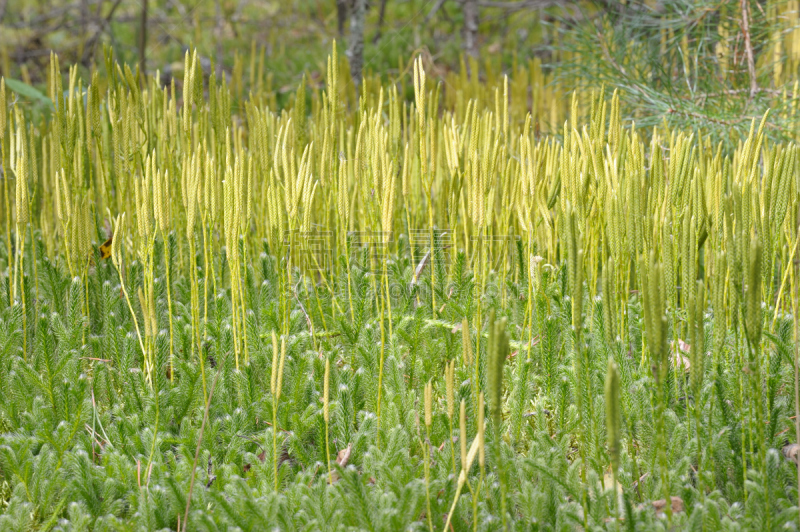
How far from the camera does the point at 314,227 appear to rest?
218 cm

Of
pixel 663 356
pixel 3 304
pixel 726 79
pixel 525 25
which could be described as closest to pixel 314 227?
→ pixel 3 304

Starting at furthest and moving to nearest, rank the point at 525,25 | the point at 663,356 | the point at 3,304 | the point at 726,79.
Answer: the point at 525,25
the point at 726,79
the point at 3,304
the point at 663,356

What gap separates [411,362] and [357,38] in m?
2.64

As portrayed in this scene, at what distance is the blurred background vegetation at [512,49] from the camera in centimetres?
247

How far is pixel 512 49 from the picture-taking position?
20.4 ft

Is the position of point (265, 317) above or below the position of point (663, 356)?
below

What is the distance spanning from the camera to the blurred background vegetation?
2.47 meters

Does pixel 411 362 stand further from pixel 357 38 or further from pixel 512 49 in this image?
pixel 512 49

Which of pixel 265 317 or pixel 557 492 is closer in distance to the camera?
pixel 557 492

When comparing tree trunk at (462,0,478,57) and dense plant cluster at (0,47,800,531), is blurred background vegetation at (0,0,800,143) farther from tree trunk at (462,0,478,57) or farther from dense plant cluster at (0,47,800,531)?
dense plant cluster at (0,47,800,531)

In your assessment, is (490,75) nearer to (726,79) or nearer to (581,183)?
(726,79)

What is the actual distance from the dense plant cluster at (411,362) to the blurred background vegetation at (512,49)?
1.87ft

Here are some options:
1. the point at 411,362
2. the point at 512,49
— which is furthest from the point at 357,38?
the point at 512,49

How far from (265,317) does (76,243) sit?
0.49 meters
